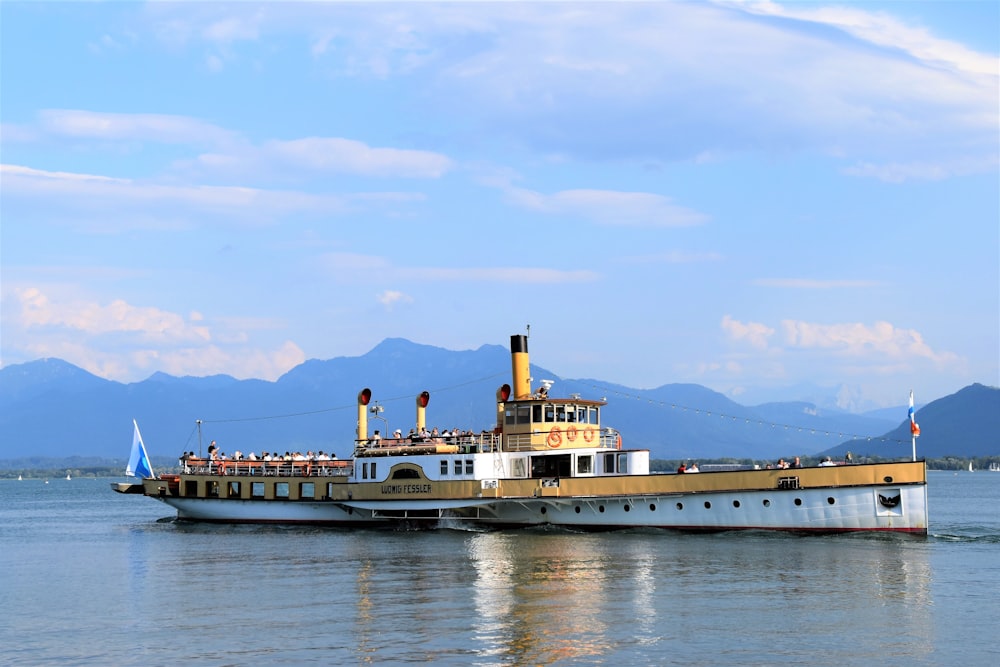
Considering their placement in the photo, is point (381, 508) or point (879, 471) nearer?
point (879, 471)

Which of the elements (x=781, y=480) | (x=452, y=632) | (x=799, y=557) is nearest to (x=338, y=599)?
(x=452, y=632)

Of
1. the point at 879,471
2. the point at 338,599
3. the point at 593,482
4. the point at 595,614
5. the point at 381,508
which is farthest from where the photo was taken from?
the point at 381,508

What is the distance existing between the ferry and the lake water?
1200 millimetres

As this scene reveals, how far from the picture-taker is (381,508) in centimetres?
5572

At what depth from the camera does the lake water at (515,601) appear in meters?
26.6

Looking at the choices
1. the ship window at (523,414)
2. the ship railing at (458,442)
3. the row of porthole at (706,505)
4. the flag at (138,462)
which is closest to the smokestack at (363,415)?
the ship railing at (458,442)

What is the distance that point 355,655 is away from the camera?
26109 mm

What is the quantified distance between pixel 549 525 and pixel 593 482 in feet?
11.7

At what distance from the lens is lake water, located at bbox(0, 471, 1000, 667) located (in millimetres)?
26562

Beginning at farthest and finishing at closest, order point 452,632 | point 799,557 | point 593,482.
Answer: point 593,482 < point 799,557 < point 452,632

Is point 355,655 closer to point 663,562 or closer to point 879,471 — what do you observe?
point 663,562

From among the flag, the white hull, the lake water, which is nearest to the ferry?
the white hull

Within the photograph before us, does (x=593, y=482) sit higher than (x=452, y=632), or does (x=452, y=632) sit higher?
(x=593, y=482)

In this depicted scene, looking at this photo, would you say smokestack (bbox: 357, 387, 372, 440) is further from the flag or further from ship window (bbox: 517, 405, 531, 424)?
the flag
